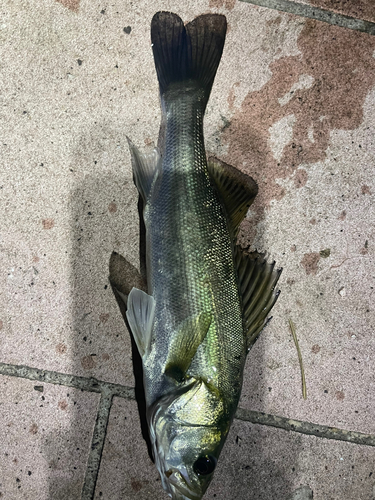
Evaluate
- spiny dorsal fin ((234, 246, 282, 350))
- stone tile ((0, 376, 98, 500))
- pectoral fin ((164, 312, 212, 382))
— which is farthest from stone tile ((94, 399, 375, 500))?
spiny dorsal fin ((234, 246, 282, 350))

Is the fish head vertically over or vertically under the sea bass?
under

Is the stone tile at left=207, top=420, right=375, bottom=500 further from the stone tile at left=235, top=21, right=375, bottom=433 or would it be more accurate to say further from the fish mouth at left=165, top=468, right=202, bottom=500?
the fish mouth at left=165, top=468, right=202, bottom=500

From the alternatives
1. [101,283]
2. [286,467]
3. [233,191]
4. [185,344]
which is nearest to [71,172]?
[101,283]

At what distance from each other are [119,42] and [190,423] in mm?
2243

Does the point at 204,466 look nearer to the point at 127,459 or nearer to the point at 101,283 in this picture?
the point at 127,459

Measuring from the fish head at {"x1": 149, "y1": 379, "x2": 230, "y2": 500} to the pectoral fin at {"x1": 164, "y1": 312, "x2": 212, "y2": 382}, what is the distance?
89 millimetres

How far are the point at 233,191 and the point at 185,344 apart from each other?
875mm

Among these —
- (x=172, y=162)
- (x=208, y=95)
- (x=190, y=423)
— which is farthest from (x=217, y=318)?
(x=208, y=95)

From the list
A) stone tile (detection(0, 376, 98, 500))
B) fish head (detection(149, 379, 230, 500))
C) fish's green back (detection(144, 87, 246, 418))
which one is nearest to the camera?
fish head (detection(149, 379, 230, 500))

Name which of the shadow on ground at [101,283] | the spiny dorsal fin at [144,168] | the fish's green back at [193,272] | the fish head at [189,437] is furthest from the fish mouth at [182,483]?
the spiny dorsal fin at [144,168]

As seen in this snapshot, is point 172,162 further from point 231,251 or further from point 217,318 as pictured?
point 217,318

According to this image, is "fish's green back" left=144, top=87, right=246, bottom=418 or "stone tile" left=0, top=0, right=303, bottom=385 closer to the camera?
"fish's green back" left=144, top=87, right=246, bottom=418

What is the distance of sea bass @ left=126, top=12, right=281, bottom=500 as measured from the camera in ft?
6.38

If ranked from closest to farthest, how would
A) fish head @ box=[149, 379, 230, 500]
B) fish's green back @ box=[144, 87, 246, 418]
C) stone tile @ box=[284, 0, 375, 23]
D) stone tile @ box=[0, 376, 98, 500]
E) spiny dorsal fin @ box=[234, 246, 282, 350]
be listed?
fish head @ box=[149, 379, 230, 500]
fish's green back @ box=[144, 87, 246, 418]
spiny dorsal fin @ box=[234, 246, 282, 350]
stone tile @ box=[0, 376, 98, 500]
stone tile @ box=[284, 0, 375, 23]
